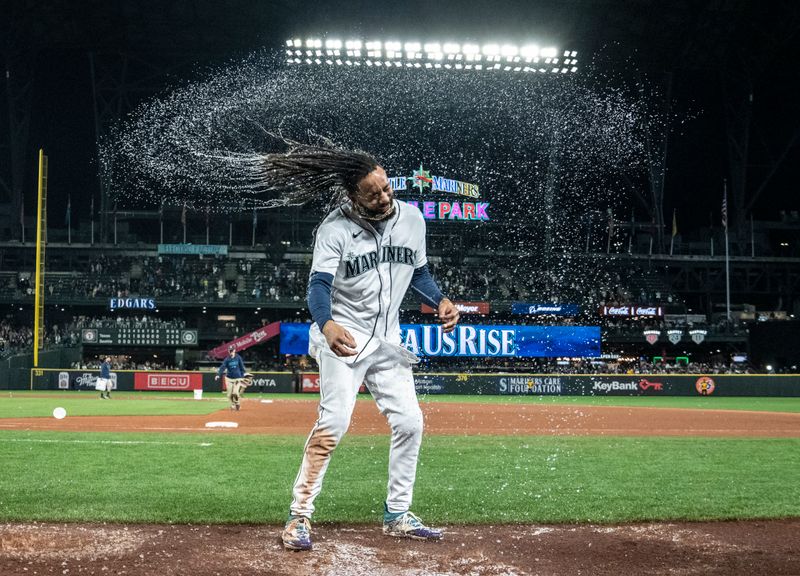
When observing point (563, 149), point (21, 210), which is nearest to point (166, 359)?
point (21, 210)

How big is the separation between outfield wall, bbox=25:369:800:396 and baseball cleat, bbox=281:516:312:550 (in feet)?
89.4

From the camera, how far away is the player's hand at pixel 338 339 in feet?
14.7

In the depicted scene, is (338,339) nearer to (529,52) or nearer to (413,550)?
(413,550)

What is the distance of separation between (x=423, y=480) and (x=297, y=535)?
3.33m

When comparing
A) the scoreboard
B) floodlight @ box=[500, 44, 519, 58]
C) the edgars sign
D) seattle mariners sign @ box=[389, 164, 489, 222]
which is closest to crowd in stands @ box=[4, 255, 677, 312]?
the edgars sign

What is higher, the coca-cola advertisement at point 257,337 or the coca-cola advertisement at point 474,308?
the coca-cola advertisement at point 474,308

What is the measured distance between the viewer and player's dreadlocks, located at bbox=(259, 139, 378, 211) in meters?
4.92

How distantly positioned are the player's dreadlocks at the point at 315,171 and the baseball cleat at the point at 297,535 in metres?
2.10

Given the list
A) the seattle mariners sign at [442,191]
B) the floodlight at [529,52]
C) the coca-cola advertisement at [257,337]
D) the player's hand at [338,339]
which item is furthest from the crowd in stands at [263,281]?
the player's hand at [338,339]

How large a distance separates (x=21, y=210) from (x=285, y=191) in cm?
4477

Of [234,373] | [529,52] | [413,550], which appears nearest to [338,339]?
[413,550]

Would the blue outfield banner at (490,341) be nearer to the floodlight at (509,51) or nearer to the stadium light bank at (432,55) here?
the stadium light bank at (432,55)

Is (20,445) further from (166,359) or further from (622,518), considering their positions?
(166,359)

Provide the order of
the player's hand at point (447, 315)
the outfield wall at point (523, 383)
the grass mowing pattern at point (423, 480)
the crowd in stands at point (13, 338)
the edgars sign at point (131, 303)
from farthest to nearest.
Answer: the edgars sign at point (131, 303)
the crowd in stands at point (13, 338)
the outfield wall at point (523, 383)
the grass mowing pattern at point (423, 480)
the player's hand at point (447, 315)
